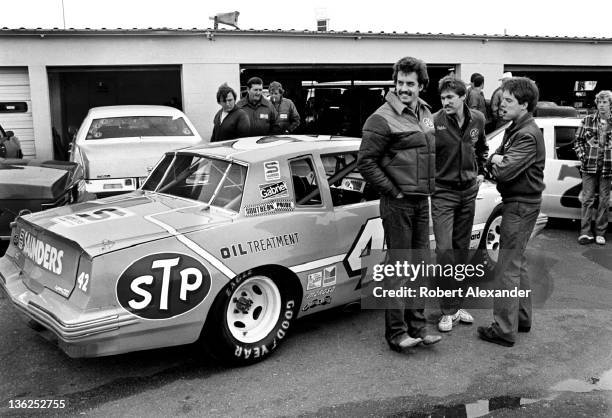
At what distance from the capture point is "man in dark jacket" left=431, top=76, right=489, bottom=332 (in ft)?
14.6

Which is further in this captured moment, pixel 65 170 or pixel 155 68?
pixel 155 68

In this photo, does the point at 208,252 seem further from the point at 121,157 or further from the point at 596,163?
the point at 596,163

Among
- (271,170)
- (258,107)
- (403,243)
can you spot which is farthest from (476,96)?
(271,170)

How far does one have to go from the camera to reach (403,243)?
4023 millimetres

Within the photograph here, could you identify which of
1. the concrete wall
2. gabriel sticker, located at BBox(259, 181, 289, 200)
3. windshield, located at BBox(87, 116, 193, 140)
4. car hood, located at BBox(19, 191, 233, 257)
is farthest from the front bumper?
the concrete wall

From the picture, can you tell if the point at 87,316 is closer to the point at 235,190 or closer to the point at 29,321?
the point at 29,321

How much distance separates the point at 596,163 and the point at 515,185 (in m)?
3.40

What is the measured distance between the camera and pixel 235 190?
159 inches

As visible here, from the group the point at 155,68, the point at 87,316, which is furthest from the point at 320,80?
the point at 87,316

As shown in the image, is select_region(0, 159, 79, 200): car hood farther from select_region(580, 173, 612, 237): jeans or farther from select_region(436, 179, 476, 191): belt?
select_region(580, 173, 612, 237): jeans

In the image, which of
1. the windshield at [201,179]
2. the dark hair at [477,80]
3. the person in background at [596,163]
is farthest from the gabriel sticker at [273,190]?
the dark hair at [477,80]

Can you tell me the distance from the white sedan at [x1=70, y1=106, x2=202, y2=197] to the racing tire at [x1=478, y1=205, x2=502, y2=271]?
3972 millimetres

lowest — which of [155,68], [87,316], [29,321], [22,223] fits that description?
[29,321]

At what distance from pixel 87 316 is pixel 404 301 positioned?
2.12m
